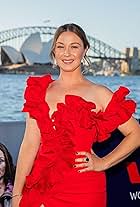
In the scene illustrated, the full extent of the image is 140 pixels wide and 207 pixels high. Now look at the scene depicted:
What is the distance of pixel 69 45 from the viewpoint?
51.8 inches

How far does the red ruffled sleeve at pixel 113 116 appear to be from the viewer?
4.29 ft

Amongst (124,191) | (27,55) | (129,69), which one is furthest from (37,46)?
(124,191)

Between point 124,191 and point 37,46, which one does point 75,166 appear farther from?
point 37,46

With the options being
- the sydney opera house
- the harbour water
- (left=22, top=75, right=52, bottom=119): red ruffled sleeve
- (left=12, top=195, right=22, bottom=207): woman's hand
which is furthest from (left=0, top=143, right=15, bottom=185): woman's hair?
the sydney opera house

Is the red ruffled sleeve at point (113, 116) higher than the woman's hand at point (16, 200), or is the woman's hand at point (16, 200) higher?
the red ruffled sleeve at point (113, 116)

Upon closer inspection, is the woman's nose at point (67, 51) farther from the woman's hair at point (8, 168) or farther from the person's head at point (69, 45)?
the woman's hair at point (8, 168)

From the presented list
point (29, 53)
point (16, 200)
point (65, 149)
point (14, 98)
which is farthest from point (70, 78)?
point (29, 53)

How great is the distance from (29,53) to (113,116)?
38.9 meters

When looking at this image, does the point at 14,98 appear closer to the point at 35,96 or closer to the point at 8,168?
the point at 8,168

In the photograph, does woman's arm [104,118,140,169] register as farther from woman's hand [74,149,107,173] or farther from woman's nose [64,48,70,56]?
woman's nose [64,48,70,56]

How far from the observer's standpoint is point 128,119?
1340mm

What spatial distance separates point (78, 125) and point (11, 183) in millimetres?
809

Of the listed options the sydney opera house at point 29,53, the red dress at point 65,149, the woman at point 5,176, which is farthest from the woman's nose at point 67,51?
the sydney opera house at point 29,53

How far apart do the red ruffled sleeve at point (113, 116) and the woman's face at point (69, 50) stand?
5.8 inches
